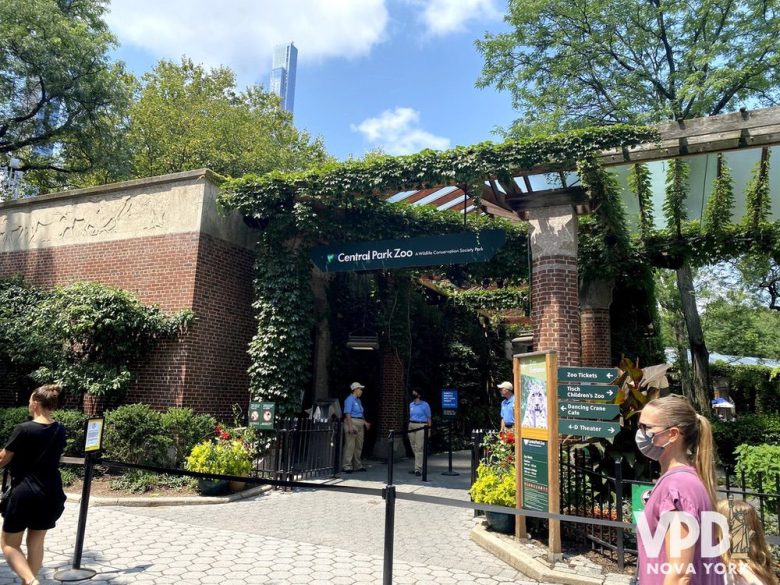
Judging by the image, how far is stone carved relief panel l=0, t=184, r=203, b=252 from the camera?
1100 centimetres

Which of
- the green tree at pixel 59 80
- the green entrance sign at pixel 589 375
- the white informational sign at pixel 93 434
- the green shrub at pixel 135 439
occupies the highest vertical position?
the green tree at pixel 59 80

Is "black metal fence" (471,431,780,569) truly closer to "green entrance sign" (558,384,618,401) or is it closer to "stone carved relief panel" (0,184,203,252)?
"green entrance sign" (558,384,618,401)

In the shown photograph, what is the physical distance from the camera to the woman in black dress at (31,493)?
418cm

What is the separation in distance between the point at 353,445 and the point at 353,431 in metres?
0.35

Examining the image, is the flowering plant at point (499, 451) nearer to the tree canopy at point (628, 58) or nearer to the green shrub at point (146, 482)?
the green shrub at point (146, 482)

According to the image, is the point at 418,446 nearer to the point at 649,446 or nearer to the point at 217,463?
the point at 217,463

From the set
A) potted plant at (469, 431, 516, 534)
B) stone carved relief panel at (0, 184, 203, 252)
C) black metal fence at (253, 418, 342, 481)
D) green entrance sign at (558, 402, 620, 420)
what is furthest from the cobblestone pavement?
stone carved relief panel at (0, 184, 203, 252)

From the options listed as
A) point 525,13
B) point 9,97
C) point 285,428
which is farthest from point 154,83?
point 285,428

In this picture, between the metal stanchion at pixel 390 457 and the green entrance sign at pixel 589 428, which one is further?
the metal stanchion at pixel 390 457

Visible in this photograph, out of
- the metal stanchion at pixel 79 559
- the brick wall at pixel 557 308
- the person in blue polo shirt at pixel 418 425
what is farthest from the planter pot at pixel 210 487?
the brick wall at pixel 557 308

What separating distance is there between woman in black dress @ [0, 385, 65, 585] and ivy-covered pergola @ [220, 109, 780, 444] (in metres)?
5.87

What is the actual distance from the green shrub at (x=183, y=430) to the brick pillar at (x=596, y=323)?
9.63 meters

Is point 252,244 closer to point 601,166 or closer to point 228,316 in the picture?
point 228,316

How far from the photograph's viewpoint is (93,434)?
538 centimetres
